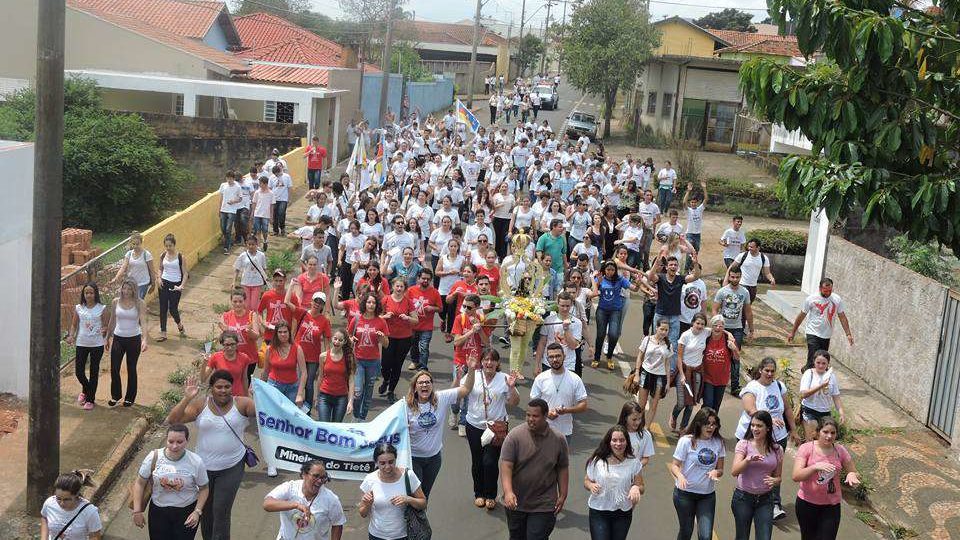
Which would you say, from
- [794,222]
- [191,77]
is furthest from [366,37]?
[794,222]

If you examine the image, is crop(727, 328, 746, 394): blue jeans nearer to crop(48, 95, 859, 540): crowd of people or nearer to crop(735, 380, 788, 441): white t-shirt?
crop(48, 95, 859, 540): crowd of people

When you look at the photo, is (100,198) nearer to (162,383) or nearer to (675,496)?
(162,383)

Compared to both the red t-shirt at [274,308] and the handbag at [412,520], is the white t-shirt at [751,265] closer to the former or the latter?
the red t-shirt at [274,308]

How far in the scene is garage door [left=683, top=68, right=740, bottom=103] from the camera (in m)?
45.2

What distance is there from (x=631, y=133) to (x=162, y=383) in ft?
125

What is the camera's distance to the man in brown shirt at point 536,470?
8008mm

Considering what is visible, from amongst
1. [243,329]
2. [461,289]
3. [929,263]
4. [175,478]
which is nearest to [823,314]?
[929,263]

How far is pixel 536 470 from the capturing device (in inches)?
315

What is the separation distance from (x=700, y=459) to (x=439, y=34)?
8817 cm

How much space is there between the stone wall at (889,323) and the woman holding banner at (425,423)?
7312 mm

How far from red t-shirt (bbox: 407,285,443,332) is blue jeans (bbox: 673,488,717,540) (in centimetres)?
499

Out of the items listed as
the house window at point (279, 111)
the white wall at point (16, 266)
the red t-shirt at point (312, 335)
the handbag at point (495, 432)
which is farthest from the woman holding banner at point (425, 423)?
the house window at point (279, 111)

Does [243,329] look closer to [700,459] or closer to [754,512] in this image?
[700,459]

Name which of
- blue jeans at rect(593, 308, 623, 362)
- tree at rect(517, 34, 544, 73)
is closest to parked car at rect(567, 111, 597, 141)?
blue jeans at rect(593, 308, 623, 362)
